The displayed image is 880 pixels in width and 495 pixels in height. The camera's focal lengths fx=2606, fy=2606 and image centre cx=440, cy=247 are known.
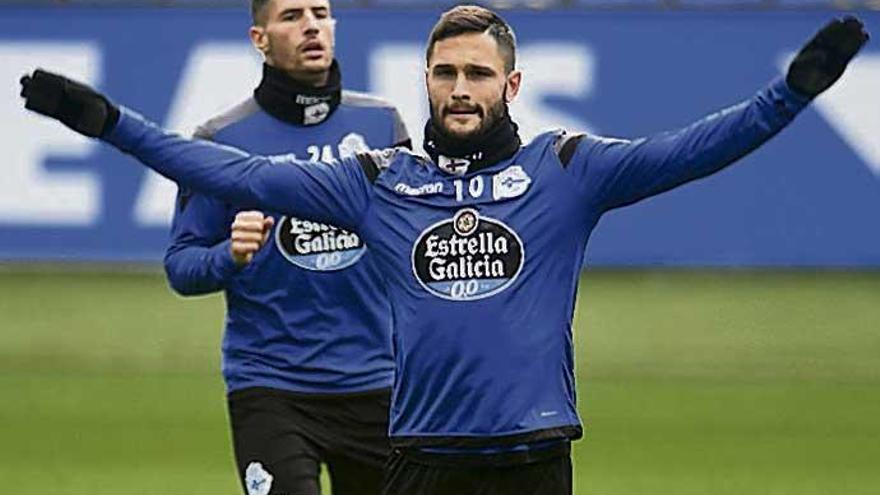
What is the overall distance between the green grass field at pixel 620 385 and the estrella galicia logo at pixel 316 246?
3.62 metres

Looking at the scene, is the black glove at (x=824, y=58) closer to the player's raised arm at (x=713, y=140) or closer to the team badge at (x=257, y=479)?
the player's raised arm at (x=713, y=140)

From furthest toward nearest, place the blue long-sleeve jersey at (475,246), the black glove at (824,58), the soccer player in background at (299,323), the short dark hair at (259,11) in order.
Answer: the short dark hair at (259,11) → the soccer player in background at (299,323) → the blue long-sleeve jersey at (475,246) → the black glove at (824,58)

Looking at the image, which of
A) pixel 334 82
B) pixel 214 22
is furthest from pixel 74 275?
pixel 334 82

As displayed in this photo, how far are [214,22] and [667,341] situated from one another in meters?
3.39

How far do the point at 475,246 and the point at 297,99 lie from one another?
179cm

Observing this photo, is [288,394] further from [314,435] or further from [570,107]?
[570,107]

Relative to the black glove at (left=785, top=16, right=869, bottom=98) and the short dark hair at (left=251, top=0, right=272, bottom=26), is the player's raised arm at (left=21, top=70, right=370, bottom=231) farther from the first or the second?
the short dark hair at (left=251, top=0, right=272, bottom=26)

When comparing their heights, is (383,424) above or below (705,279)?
above

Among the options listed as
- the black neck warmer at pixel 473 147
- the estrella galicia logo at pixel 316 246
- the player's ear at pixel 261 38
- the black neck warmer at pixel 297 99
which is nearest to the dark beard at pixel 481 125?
the black neck warmer at pixel 473 147

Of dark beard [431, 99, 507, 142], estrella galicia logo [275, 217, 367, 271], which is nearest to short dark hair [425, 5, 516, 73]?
dark beard [431, 99, 507, 142]

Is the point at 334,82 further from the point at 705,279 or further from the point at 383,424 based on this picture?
the point at 705,279

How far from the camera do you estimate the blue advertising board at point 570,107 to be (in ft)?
49.4

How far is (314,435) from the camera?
8.05 metres

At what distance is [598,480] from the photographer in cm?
1198
